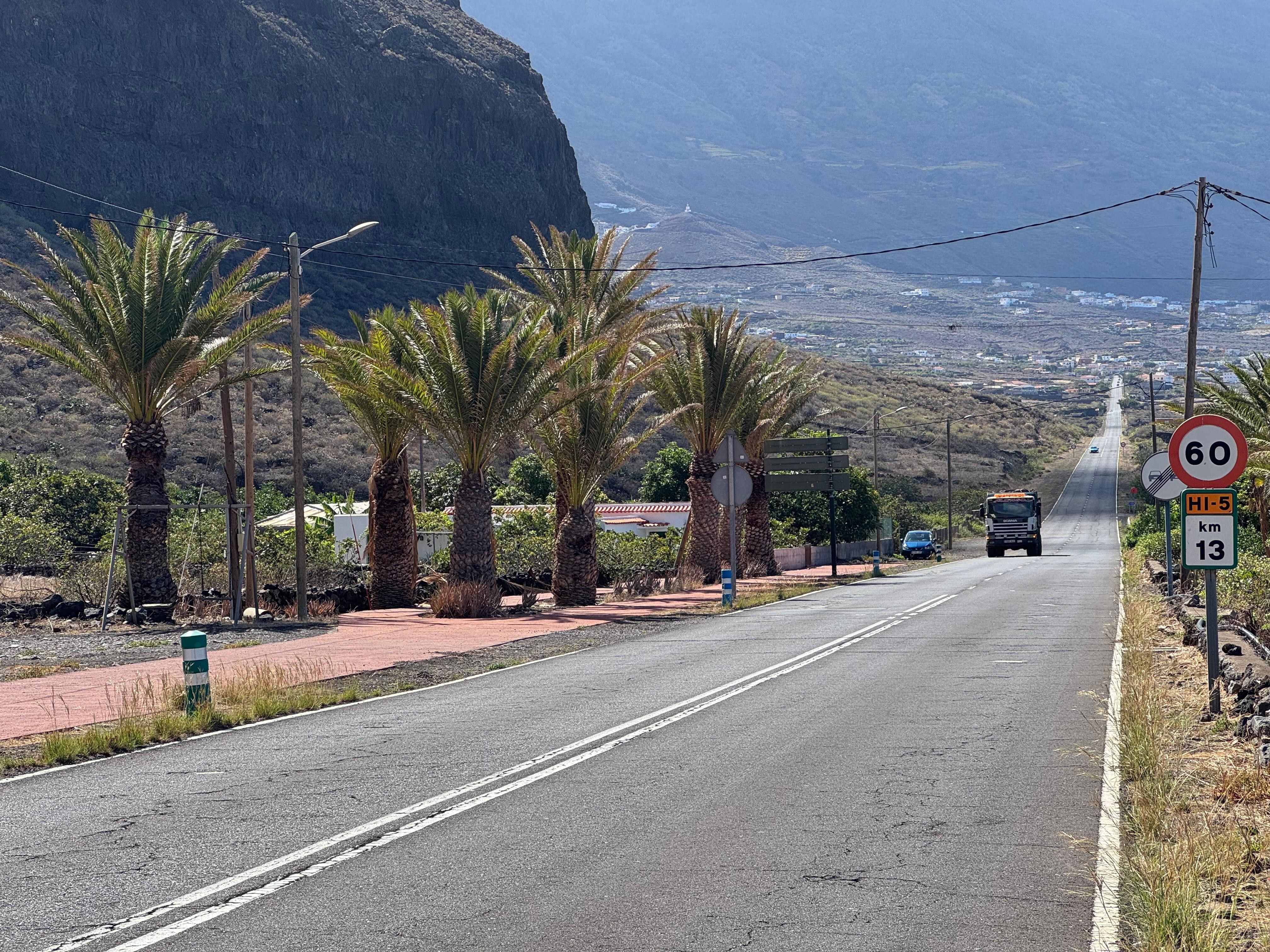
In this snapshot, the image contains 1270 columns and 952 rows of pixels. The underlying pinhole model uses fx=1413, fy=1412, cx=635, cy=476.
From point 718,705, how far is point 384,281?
99.7 meters

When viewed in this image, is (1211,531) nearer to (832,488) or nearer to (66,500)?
(832,488)

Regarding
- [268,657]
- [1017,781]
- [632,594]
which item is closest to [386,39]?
[632,594]

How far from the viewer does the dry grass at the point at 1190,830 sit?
6125mm

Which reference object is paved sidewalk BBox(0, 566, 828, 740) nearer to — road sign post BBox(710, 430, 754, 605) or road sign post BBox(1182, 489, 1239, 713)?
road sign post BBox(710, 430, 754, 605)

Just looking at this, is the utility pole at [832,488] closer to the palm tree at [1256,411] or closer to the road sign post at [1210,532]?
the palm tree at [1256,411]

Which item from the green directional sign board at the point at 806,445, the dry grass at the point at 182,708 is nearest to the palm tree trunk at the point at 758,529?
the green directional sign board at the point at 806,445

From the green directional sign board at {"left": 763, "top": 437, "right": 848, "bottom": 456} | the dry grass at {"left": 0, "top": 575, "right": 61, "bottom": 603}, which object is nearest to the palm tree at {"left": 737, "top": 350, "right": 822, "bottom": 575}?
the green directional sign board at {"left": 763, "top": 437, "right": 848, "bottom": 456}

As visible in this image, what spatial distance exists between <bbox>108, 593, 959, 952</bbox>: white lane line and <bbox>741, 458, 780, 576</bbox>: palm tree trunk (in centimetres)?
2828

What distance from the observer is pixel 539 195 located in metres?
140

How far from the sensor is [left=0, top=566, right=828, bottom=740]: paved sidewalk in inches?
567

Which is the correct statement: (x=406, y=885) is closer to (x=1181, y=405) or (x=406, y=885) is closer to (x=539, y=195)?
(x=1181, y=405)

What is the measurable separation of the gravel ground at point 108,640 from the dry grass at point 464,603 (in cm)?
227

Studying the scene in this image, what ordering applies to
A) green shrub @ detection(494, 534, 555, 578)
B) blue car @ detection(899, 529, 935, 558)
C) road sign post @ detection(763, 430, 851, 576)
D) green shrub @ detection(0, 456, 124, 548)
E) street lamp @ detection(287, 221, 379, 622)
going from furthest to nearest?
blue car @ detection(899, 529, 935, 558), road sign post @ detection(763, 430, 851, 576), green shrub @ detection(0, 456, 124, 548), green shrub @ detection(494, 534, 555, 578), street lamp @ detection(287, 221, 379, 622)

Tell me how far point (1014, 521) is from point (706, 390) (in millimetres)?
28524
